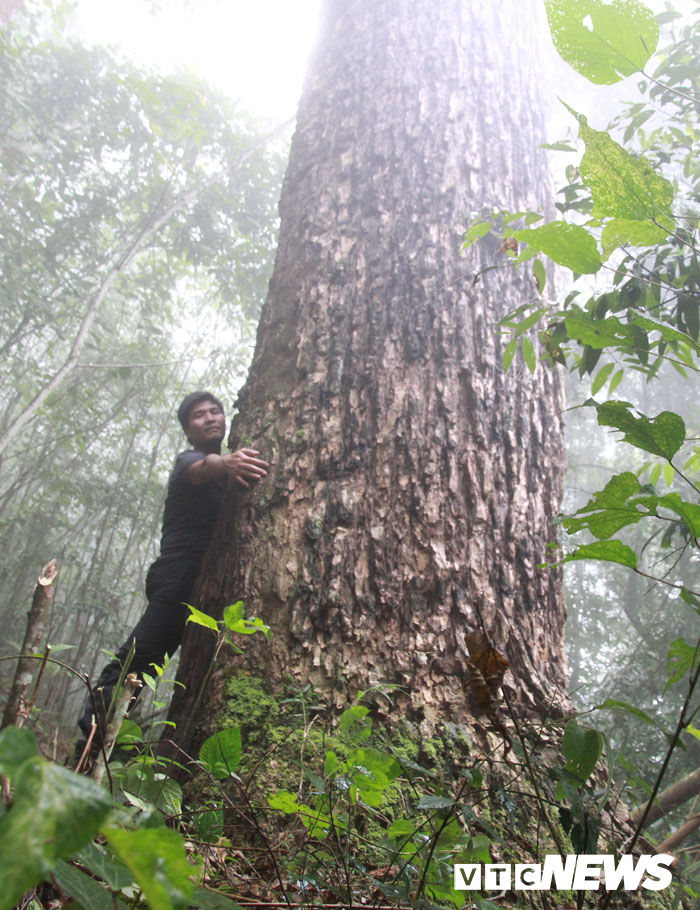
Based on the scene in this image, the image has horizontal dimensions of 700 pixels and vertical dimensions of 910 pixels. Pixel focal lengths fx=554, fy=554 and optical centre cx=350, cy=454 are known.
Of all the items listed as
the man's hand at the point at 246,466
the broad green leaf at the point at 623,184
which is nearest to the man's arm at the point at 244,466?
the man's hand at the point at 246,466

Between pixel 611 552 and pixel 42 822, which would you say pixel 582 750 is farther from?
pixel 42 822

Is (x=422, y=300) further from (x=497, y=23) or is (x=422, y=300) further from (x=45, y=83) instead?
(x=45, y=83)

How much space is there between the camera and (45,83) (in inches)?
279

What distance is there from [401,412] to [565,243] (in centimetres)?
92

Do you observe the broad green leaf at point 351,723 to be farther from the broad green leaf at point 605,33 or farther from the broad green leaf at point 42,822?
the broad green leaf at point 605,33

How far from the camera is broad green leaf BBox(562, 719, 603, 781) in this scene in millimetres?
646

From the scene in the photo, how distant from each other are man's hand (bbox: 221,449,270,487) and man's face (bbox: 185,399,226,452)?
3.48 feet

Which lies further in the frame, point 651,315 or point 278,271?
point 278,271

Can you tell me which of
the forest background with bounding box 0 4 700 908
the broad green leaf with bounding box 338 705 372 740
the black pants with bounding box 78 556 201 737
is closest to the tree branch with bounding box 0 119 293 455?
the forest background with bounding box 0 4 700 908

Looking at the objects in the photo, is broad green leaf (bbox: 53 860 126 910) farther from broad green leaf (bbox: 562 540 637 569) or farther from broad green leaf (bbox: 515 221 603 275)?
broad green leaf (bbox: 515 221 603 275)

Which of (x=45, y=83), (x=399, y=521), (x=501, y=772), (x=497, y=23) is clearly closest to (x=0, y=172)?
(x=45, y=83)

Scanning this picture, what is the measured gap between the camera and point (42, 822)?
0.24m

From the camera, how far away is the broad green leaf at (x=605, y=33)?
2.12 ft

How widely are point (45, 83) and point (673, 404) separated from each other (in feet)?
37.9
